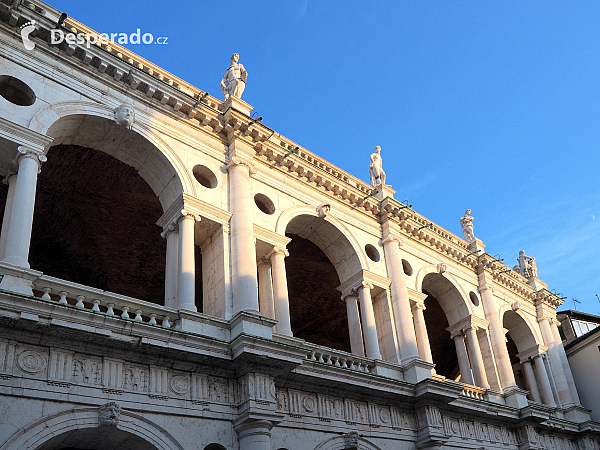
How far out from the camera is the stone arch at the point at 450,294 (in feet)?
79.6

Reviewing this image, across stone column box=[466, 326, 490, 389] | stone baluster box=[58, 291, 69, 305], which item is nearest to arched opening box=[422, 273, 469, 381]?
stone column box=[466, 326, 490, 389]

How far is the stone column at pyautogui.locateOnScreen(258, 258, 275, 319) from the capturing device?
17500 millimetres

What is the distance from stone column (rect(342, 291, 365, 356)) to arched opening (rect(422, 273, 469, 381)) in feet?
16.4

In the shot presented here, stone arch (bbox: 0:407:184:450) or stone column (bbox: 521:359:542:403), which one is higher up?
stone column (bbox: 521:359:542:403)

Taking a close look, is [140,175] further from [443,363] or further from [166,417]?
[443,363]

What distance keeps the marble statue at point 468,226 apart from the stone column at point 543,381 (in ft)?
21.3

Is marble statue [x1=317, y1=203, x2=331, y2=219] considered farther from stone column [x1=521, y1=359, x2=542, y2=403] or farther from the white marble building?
stone column [x1=521, y1=359, x2=542, y2=403]

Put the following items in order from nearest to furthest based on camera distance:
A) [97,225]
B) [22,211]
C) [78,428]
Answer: [78,428] < [22,211] < [97,225]

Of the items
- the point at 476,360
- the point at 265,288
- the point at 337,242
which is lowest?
the point at 476,360

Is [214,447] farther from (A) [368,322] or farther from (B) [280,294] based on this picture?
(A) [368,322]

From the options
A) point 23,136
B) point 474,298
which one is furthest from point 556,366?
point 23,136

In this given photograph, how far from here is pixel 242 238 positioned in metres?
16.3

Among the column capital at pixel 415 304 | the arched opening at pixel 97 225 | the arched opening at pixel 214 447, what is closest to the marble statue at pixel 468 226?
the column capital at pixel 415 304

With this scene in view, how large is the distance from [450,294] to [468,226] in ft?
14.3
